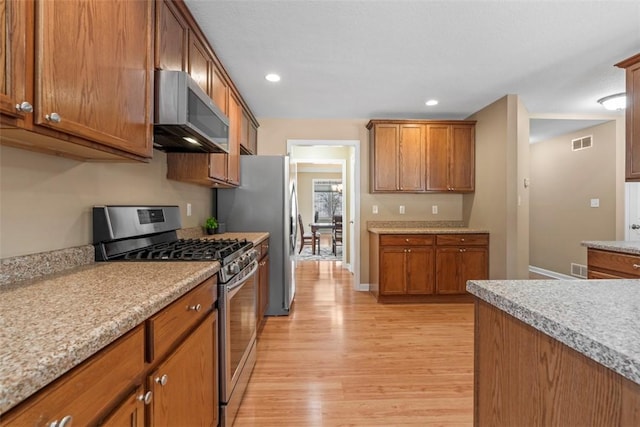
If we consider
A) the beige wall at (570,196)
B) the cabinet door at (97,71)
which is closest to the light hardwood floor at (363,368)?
the cabinet door at (97,71)

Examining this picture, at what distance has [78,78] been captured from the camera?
97 cm

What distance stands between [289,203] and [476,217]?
8.05 ft

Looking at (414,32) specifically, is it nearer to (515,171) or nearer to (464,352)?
(515,171)

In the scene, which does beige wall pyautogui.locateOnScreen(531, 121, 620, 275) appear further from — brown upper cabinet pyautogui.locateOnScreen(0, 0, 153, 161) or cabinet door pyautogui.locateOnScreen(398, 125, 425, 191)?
brown upper cabinet pyautogui.locateOnScreen(0, 0, 153, 161)

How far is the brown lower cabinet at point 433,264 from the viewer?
3551 mm

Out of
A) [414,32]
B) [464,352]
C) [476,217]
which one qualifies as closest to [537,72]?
[414,32]

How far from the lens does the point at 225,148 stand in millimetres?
2154

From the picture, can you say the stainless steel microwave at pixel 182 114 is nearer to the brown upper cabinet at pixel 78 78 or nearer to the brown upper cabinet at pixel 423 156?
the brown upper cabinet at pixel 78 78

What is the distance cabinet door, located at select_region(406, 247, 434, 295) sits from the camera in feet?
11.6

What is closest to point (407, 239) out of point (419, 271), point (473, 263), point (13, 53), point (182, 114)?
point (419, 271)

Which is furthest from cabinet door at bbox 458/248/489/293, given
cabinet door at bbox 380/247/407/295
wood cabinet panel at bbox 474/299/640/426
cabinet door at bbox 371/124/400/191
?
wood cabinet panel at bbox 474/299/640/426

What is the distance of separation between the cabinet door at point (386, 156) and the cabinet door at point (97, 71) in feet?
9.57

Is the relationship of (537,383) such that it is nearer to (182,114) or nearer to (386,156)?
(182,114)

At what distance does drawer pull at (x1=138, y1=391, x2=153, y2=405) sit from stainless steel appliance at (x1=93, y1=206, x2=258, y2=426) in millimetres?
594
